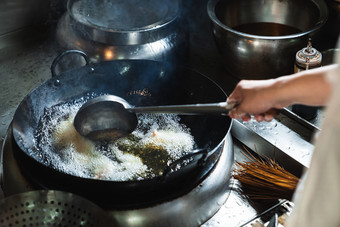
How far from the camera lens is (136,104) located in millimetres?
2125

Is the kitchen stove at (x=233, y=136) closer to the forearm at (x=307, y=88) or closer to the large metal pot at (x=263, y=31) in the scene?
the large metal pot at (x=263, y=31)

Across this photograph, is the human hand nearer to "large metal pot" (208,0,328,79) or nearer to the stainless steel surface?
the stainless steel surface

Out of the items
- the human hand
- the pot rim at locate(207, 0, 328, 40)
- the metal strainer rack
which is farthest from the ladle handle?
the pot rim at locate(207, 0, 328, 40)

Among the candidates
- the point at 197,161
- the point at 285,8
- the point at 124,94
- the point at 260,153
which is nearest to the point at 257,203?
the point at 260,153

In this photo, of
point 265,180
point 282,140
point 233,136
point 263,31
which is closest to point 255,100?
point 265,180

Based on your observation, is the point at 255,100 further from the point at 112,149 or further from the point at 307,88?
the point at 112,149

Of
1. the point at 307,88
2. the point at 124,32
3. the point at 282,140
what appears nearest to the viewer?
the point at 307,88

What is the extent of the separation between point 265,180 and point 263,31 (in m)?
1.01

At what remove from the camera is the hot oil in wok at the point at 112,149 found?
1686mm

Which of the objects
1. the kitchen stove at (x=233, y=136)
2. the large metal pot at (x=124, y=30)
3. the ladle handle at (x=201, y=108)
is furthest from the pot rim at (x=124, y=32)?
the ladle handle at (x=201, y=108)

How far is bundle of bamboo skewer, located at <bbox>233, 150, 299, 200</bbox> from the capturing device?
179 cm

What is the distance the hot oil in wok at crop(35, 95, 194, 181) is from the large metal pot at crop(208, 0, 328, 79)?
1.85 ft

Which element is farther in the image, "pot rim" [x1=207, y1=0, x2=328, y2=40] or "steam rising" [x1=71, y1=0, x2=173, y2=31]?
"steam rising" [x1=71, y1=0, x2=173, y2=31]

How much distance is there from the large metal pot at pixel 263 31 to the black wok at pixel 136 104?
0.37 meters
